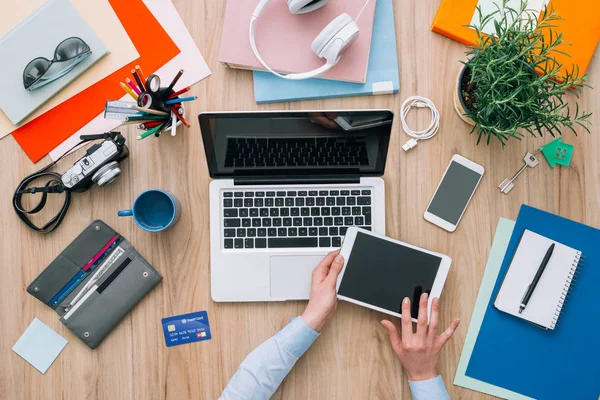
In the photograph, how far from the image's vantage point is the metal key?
37.1 inches

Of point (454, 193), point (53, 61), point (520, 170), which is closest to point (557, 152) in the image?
point (520, 170)

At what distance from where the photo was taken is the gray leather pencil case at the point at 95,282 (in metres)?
0.92

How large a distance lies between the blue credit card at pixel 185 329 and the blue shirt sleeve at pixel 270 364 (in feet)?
0.38

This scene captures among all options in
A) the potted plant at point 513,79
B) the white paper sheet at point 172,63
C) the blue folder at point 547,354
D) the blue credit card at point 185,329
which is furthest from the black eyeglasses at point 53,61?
the blue folder at point 547,354

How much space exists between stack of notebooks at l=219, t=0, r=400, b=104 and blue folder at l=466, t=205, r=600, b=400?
1.87 feet

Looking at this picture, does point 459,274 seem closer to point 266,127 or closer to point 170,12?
point 266,127

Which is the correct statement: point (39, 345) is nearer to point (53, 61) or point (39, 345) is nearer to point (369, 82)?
point (53, 61)

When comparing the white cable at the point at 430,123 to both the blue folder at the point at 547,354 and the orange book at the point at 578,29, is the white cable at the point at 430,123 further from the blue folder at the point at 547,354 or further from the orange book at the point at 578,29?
the blue folder at the point at 547,354

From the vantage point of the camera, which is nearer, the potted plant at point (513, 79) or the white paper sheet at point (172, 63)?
the potted plant at point (513, 79)

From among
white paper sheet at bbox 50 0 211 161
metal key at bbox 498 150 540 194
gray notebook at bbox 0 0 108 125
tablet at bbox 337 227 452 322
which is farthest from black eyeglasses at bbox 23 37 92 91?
metal key at bbox 498 150 540 194

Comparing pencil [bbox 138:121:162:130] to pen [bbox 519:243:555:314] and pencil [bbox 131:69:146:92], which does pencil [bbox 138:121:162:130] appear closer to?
pencil [bbox 131:69:146:92]

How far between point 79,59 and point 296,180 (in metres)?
0.53

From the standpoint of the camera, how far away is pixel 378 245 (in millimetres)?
902

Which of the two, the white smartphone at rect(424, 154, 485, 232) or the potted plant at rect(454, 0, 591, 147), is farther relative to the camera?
the white smartphone at rect(424, 154, 485, 232)
